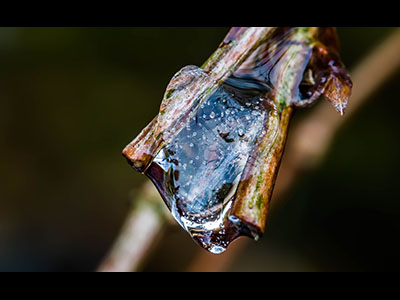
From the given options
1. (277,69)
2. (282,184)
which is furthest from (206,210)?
(282,184)

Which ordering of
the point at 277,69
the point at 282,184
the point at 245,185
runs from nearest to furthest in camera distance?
the point at 245,185, the point at 277,69, the point at 282,184

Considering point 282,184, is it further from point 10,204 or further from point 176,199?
point 10,204

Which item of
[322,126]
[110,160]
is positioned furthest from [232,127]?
[110,160]

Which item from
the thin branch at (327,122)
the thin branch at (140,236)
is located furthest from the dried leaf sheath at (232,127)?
the thin branch at (327,122)

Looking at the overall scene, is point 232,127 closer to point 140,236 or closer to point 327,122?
point 140,236

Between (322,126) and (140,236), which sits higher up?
(322,126)

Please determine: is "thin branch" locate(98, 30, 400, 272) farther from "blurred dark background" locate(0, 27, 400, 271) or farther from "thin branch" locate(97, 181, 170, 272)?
"thin branch" locate(97, 181, 170, 272)
